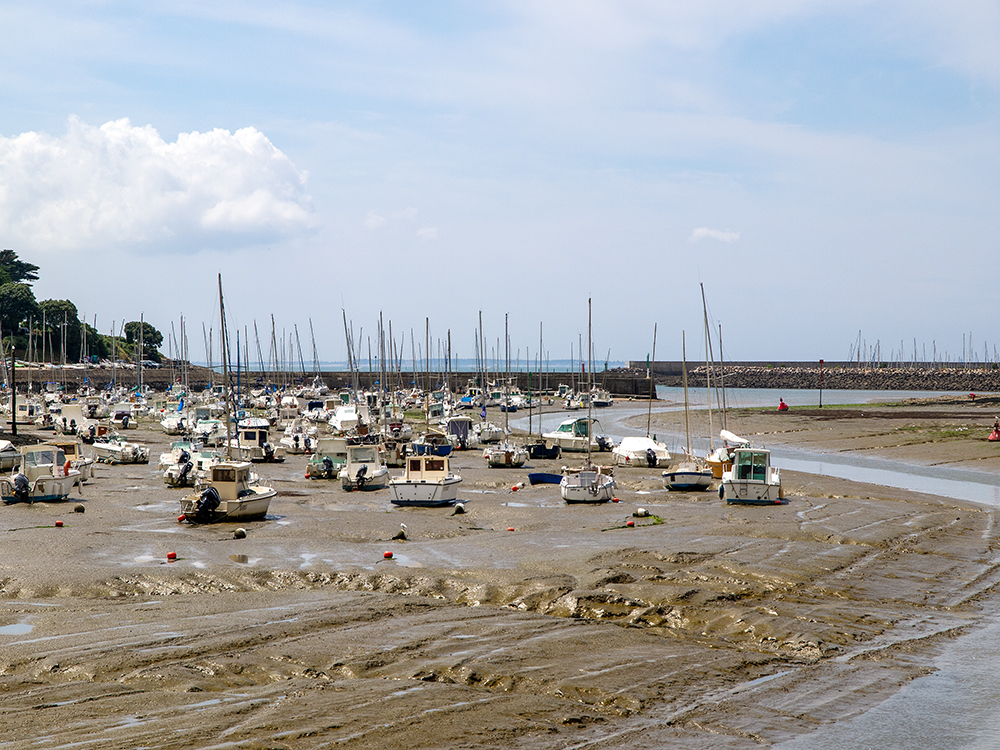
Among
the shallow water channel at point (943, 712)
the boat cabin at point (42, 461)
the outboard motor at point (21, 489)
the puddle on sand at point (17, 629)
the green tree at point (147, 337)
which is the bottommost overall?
the shallow water channel at point (943, 712)

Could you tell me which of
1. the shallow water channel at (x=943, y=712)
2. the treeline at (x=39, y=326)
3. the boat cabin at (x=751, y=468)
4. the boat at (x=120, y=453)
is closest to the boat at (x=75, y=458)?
the boat at (x=120, y=453)

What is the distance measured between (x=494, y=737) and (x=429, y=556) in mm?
14332

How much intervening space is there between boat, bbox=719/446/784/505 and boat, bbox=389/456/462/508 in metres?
12.1

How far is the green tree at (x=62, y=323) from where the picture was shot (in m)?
154

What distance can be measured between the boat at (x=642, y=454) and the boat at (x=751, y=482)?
16.3 m

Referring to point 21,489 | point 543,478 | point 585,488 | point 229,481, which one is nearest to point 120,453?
point 21,489

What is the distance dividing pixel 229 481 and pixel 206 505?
1.56m

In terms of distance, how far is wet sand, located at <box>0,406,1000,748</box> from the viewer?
521 inches

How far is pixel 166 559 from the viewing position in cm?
2591

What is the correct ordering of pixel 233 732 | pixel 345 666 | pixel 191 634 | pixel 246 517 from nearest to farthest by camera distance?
pixel 233 732
pixel 345 666
pixel 191 634
pixel 246 517

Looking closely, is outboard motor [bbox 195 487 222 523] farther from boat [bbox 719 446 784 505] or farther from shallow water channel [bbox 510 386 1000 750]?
shallow water channel [bbox 510 386 1000 750]

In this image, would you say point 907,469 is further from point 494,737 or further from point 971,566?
point 494,737

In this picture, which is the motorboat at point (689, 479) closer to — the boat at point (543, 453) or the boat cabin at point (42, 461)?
the boat at point (543, 453)

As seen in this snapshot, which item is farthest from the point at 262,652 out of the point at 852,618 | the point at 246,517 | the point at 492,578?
the point at 246,517
